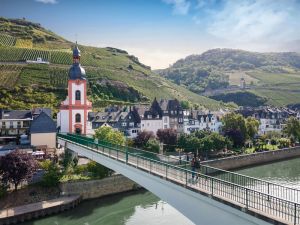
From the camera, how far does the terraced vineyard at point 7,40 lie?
415 ft

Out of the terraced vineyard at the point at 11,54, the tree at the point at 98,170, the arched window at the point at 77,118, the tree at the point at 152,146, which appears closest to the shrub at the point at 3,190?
the tree at the point at 98,170

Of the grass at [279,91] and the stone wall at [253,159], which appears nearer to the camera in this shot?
the stone wall at [253,159]

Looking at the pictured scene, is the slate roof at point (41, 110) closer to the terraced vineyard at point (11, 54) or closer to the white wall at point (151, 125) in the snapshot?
the white wall at point (151, 125)

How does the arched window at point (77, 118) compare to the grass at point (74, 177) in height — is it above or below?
above

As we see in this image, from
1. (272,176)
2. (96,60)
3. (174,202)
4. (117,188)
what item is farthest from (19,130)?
(96,60)

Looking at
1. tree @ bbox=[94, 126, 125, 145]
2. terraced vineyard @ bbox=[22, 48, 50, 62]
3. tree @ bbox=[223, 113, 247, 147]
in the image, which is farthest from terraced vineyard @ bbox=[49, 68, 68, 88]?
tree @ bbox=[94, 126, 125, 145]

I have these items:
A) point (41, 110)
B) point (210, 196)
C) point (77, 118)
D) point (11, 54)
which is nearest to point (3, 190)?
point (77, 118)

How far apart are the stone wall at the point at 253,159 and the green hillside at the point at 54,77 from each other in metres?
43.9

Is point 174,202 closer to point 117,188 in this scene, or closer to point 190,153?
point 117,188

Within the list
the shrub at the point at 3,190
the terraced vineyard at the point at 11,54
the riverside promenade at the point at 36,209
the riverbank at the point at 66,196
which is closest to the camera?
the riverside promenade at the point at 36,209

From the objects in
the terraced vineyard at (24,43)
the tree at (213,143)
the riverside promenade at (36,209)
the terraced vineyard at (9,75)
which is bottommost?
the riverside promenade at (36,209)

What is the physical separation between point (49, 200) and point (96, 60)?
329ft

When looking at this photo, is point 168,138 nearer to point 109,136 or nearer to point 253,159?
point 253,159

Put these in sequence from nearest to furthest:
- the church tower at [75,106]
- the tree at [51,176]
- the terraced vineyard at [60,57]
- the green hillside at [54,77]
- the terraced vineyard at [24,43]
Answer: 1. the tree at [51,176]
2. the church tower at [75,106]
3. the green hillside at [54,77]
4. the terraced vineyard at [60,57]
5. the terraced vineyard at [24,43]
